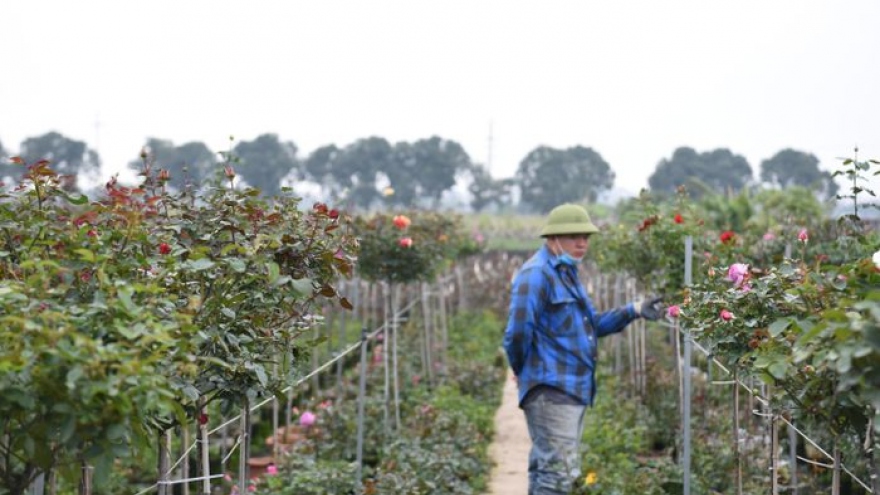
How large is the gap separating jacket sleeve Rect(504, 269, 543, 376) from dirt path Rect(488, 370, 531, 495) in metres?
2.11

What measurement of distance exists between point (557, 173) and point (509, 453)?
179ft

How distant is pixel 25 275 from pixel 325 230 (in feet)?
3.54

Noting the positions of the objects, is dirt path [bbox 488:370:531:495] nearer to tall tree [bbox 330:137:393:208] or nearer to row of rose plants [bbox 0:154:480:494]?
row of rose plants [bbox 0:154:480:494]

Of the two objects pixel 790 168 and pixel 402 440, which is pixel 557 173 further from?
pixel 402 440

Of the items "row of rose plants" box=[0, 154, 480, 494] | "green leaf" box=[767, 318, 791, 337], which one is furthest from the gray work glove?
"green leaf" box=[767, 318, 791, 337]

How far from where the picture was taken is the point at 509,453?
820 centimetres

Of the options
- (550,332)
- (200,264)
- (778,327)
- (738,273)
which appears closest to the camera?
(778,327)

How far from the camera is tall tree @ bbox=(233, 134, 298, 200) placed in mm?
57969

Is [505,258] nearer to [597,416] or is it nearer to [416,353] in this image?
[416,353]

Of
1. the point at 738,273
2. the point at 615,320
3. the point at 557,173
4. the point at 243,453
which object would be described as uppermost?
the point at 557,173

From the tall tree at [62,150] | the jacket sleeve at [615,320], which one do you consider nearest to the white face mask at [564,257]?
the jacket sleeve at [615,320]

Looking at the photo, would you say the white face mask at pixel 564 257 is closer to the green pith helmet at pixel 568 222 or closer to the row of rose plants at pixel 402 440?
the green pith helmet at pixel 568 222

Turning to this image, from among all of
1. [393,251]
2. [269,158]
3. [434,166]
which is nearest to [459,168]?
[434,166]

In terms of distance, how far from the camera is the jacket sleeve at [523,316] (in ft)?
16.1
